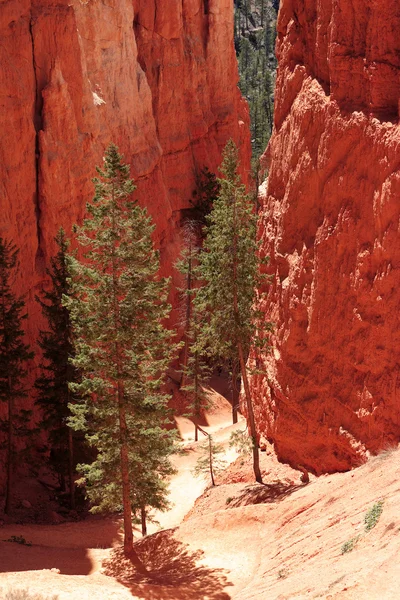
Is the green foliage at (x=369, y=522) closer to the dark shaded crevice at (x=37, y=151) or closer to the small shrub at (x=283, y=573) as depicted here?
the small shrub at (x=283, y=573)

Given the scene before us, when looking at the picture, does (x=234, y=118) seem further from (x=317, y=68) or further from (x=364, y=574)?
(x=364, y=574)

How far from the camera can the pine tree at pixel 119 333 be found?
1650 centimetres

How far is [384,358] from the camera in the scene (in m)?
15.4

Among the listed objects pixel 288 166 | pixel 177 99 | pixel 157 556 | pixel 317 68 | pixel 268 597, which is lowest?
pixel 268 597

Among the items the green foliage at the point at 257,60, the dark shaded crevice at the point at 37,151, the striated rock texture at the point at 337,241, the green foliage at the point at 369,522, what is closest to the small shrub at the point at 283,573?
the green foliage at the point at 369,522

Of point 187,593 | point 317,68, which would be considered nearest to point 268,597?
point 187,593

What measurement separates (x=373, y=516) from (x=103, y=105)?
29.4 metres

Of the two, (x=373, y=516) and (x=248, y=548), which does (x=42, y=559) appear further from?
(x=373, y=516)

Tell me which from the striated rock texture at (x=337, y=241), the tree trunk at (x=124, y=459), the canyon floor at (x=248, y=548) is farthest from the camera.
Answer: the tree trunk at (x=124, y=459)

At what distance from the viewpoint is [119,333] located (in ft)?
53.2

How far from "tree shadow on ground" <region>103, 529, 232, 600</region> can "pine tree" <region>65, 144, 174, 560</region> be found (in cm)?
93

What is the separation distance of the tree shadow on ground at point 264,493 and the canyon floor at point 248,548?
1.7 inches

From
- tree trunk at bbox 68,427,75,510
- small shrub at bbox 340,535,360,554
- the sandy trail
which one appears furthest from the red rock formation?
small shrub at bbox 340,535,360,554

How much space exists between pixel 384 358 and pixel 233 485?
8.16 m
